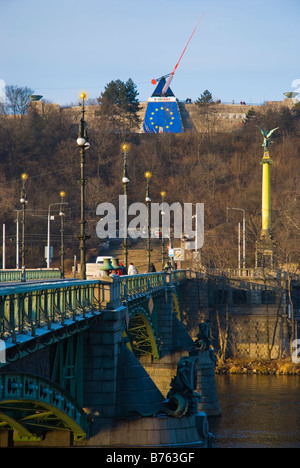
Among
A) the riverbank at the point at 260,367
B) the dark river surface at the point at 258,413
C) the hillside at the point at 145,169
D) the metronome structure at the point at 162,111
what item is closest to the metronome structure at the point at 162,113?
the metronome structure at the point at 162,111

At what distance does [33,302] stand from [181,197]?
116 m

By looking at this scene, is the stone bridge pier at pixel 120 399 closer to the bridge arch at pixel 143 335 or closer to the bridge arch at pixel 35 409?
the bridge arch at pixel 35 409

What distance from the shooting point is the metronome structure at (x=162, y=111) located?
551 feet

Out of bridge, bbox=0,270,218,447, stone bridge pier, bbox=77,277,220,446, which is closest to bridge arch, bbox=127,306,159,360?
bridge, bbox=0,270,218,447

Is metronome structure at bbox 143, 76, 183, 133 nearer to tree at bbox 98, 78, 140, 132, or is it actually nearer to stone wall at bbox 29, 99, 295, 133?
stone wall at bbox 29, 99, 295, 133

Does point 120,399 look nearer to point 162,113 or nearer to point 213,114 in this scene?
point 162,113

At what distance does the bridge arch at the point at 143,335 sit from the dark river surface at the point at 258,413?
5.18 m

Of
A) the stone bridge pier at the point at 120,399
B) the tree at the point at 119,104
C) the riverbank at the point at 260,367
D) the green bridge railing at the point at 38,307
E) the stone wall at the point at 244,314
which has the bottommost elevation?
the riverbank at the point at 260,367

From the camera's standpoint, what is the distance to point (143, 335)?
4381 centimetres

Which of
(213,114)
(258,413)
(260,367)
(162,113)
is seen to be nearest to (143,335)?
(258,413)

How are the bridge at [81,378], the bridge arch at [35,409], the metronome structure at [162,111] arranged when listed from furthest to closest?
1. the metronome structure at [162,111]
2. the bridge at [81,378]
3. the bridge arch at [35,409]

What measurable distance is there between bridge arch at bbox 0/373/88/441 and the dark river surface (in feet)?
52.2

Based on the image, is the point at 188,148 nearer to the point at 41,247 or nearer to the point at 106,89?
the point at 106,89

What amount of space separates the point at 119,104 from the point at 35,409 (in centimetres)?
13893
